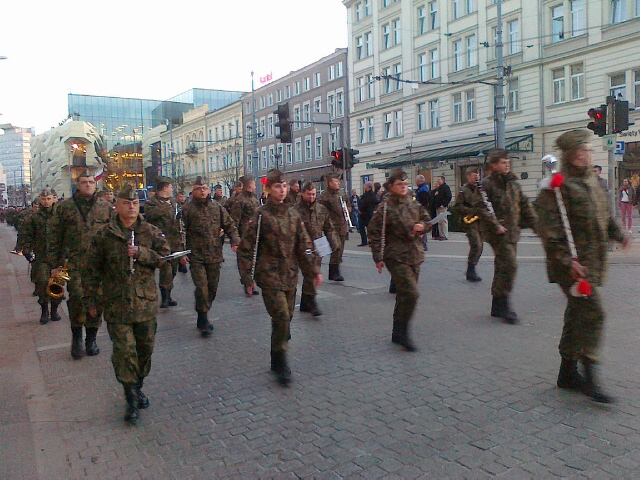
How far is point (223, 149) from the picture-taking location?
67.9 metres

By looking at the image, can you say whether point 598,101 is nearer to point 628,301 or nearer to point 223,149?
point 628,301

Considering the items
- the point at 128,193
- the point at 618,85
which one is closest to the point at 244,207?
the point at 128,193

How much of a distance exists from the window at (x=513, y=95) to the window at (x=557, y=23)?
2919 mm

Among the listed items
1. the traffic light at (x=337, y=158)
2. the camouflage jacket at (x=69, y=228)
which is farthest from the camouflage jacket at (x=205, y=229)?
the traffic light at (x=337, y=158)

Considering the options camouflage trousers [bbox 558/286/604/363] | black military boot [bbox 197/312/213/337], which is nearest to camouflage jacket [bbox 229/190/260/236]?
black military boot [bbox 197/312/213/337]

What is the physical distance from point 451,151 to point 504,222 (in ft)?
91.0

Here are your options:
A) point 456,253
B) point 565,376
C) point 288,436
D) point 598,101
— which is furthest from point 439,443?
point 598,101

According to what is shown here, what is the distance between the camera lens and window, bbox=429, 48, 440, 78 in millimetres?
37500

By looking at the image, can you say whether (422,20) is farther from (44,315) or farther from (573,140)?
→ (573,140)

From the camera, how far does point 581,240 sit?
439cm

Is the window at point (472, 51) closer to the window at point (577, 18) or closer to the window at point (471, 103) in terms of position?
the window at point (471, 103)

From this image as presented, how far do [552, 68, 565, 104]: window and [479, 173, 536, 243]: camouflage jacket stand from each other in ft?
82.4

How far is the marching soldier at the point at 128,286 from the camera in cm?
448

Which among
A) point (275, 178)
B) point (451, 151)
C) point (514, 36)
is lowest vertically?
point (275, 178)
